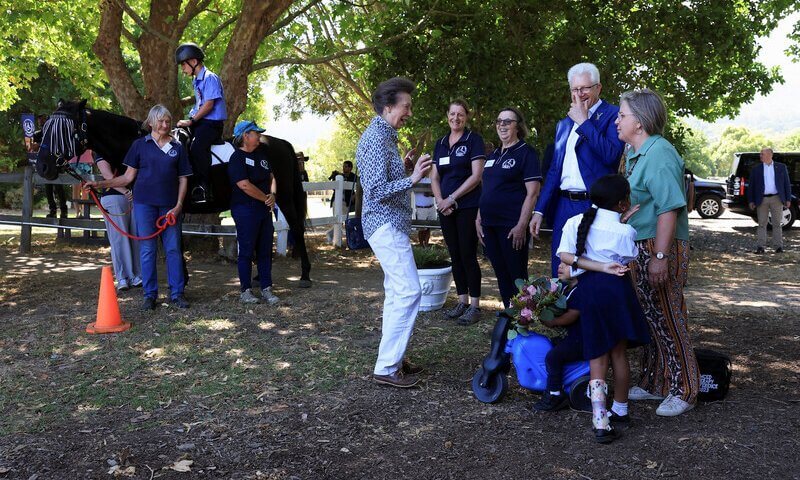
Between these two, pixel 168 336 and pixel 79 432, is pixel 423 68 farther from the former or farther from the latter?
pixel 79 432

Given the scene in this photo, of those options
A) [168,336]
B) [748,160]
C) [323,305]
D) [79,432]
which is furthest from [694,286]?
[748,160]

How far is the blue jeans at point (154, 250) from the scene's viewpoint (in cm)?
733

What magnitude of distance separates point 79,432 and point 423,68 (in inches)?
394

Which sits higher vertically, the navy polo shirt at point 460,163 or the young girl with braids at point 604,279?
the navy polo shirt at point 460,163

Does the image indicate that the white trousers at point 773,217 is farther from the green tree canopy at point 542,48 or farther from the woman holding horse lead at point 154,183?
the woman holding horse lead at point 154,183

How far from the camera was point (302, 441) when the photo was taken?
13.2ft

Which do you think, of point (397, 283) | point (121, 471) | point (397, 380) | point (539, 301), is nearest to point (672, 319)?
point (539, 301)

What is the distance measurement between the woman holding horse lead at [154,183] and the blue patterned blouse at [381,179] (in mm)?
3246

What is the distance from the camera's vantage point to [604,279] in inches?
153

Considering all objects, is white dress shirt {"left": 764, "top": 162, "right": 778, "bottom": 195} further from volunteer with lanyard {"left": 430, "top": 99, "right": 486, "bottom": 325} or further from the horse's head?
the horse's head

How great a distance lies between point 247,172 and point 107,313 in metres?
1.95

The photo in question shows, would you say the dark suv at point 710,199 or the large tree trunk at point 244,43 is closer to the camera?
the large tree trunk at point 244,43

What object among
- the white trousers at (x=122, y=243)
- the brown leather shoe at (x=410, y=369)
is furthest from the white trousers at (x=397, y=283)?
the white trousers at (x=122, y=243)

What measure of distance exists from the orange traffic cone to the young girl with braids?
14.2ft
